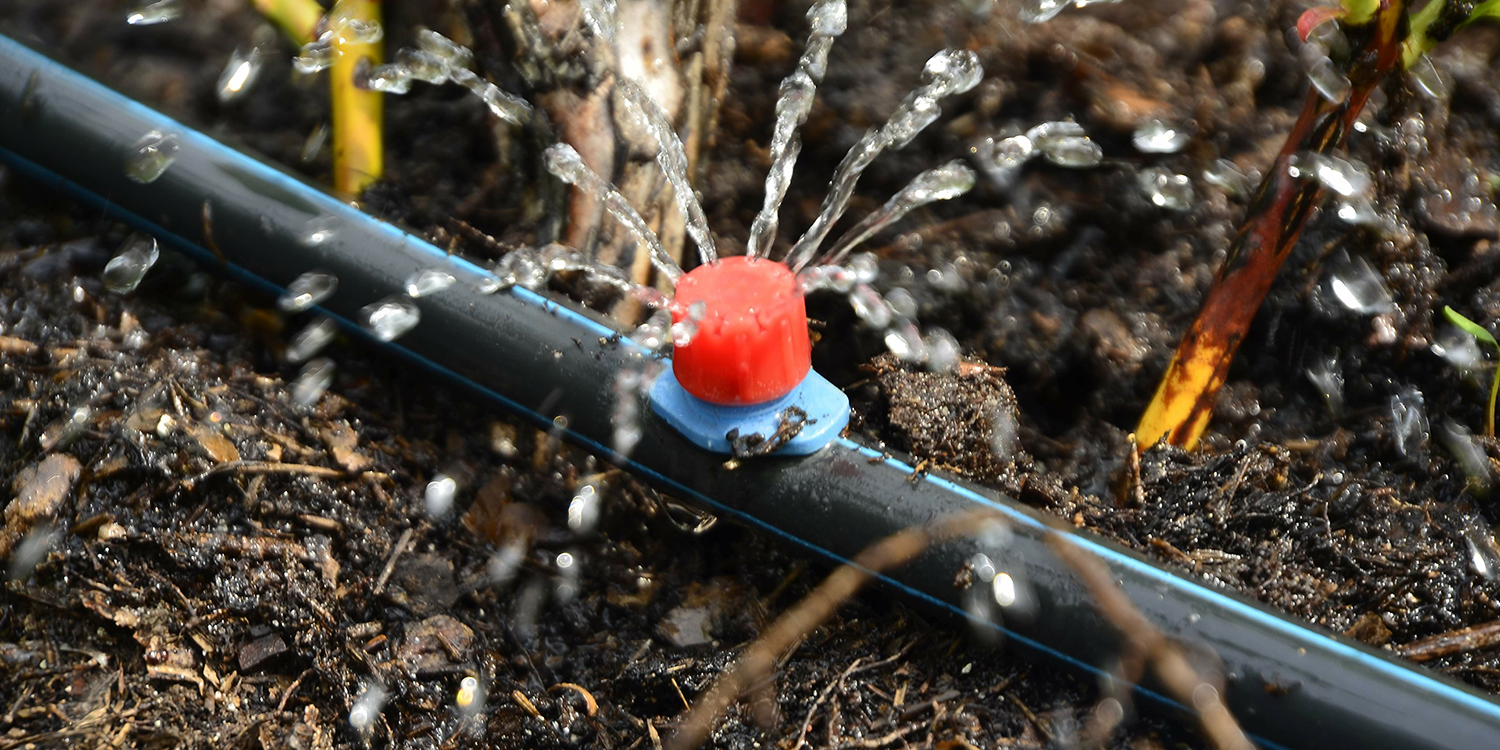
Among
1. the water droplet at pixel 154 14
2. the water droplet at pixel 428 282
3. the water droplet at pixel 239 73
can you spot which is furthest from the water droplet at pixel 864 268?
the water droplet at pixel 154 14

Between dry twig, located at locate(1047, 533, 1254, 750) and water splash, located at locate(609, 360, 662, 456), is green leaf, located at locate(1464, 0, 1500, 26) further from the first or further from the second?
water splash, located at locate(609, 360, 662, 456)

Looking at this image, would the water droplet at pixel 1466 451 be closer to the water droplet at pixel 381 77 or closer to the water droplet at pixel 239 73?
the water droplet at pixel 381 77

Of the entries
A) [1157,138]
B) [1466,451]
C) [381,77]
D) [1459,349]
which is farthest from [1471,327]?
[381,77]

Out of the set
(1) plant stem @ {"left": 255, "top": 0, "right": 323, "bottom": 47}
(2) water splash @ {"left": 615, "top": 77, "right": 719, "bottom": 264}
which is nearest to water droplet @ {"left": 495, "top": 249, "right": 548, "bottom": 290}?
(2) water splash @ {"left": 615, "top": 77, "right": 719, "bottom": 264}

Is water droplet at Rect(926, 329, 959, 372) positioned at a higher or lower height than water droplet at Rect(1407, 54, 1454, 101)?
lower

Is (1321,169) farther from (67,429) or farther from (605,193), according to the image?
(67,429)

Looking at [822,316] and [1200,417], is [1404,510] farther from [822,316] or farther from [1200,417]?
[822,316]
